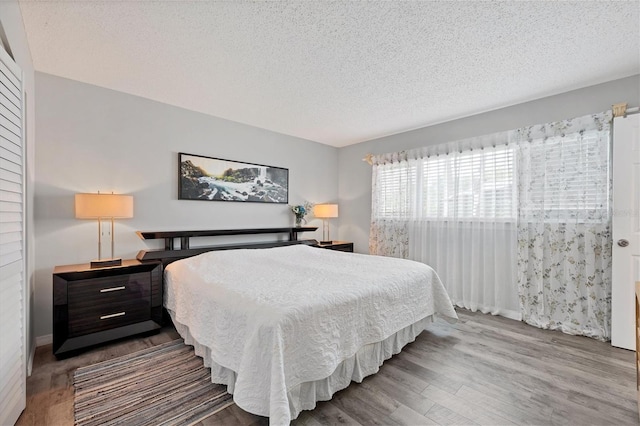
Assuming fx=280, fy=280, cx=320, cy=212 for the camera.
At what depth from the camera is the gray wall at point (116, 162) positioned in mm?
2646

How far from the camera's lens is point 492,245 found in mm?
3416

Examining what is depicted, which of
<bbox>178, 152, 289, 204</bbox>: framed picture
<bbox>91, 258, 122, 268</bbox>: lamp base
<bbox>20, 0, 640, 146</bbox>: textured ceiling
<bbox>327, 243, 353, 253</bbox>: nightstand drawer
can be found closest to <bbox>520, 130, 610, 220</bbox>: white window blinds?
<bbox>20, 0, 640, 146</bbox>: textured ceiling

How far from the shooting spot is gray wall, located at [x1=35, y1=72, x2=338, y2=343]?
8.68 feet

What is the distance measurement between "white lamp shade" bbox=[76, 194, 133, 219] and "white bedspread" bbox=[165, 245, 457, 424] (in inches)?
29.3

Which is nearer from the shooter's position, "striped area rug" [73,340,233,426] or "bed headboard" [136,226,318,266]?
"striped area rug" [73,340,233,426]

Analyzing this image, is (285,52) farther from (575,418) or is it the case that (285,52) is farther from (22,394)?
(575,418)

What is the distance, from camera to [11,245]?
1578 mm

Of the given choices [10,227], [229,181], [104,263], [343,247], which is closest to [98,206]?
[104,263]

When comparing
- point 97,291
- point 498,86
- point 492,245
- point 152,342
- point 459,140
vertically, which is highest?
point 498,86

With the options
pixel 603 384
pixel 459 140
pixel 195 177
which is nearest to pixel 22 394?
pixel 195 177

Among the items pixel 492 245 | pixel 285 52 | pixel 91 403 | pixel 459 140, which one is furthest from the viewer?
pixel 459 140

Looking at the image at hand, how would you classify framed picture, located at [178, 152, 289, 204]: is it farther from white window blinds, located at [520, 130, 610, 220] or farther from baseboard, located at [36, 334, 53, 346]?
white window blinds, located at [520, 130, 610, 220]

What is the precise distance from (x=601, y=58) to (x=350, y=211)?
356 cm

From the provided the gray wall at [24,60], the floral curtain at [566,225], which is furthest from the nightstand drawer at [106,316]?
the floral curtain at [566,225]
